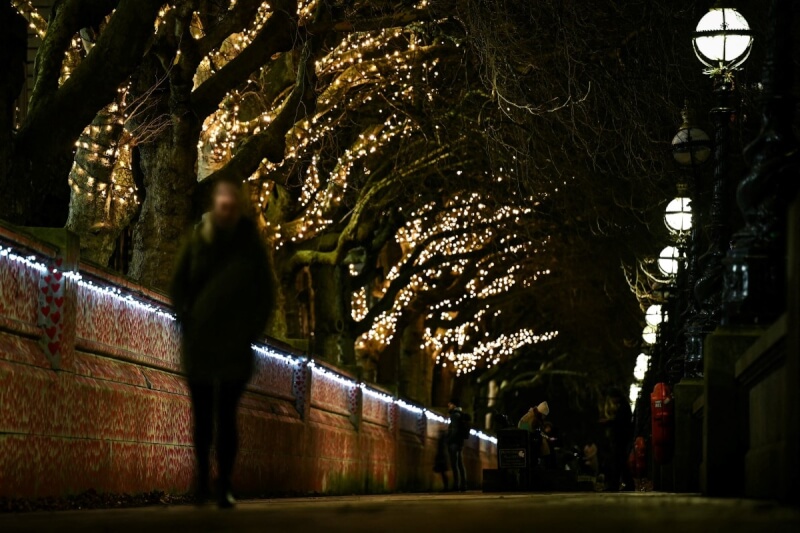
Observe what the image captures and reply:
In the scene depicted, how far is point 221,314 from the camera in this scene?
950cm

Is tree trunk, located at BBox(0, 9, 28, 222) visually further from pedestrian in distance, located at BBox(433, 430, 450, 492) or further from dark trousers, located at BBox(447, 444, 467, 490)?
pedestrian in distance, located at BBox(433, 430, 450, 492)

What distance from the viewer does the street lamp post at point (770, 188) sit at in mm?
10859

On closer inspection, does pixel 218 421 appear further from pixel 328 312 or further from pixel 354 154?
pixel 328 312

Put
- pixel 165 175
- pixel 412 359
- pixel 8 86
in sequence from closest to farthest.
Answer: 1. pixel 8 86
2. pixel 165 175
3. pixel 412 359

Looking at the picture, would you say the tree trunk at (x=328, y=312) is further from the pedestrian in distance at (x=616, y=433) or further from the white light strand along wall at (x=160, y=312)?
the pedestrian in distance at (x=616, y=433)

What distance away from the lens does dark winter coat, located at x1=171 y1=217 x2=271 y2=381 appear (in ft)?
31.1

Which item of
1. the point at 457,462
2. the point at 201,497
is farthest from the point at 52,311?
the point at 457,462

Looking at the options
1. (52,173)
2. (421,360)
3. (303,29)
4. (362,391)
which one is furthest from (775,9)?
(421,360)

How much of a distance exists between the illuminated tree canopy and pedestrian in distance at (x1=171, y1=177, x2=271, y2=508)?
6763 mm

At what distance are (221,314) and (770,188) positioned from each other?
429 cm

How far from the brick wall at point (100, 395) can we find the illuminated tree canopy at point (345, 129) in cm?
215

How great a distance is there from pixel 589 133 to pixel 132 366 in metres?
15.2

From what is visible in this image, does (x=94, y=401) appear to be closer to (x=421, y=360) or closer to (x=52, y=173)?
(x=52, y=173)

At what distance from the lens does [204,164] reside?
85.9 feet
